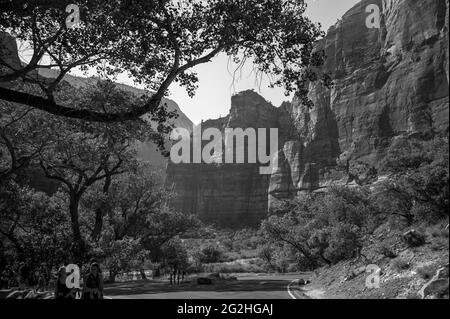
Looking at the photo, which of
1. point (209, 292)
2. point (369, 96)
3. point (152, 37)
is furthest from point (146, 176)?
point (369, 96)

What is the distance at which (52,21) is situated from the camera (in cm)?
1375

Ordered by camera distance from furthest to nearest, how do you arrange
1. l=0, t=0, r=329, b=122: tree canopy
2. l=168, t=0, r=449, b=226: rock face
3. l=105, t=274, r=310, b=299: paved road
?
l=168, t=0, r=449, b=226: rock face, l=105, t=274, r=310, b=299: paved road, l=0, t=0, r=329, b=122: tree canopy

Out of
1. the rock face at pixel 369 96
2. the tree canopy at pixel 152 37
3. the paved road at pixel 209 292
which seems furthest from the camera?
the rock face at pixel 369 96

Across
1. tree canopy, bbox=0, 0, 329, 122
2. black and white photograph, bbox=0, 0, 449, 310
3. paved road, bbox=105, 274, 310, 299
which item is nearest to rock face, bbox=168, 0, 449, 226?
black and white photograph, bbox=0, 0, 449, 310

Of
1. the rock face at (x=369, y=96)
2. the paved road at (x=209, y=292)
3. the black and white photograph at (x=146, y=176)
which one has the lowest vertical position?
the paved road at (x=209, y=292)

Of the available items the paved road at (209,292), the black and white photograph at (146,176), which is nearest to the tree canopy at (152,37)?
the black and white photograph at (146,176)

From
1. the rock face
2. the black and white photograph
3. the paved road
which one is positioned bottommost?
the paved road

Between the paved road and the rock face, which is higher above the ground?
the rock face

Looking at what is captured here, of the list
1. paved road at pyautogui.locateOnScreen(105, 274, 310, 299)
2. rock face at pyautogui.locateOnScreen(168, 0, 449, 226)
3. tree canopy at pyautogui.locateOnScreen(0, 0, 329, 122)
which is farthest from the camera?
rock face at pyautogui.locateOnScreen(168, 0, 449, 226)

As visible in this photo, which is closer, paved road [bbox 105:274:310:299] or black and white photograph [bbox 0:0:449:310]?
black and white photograph [bbox 0:0:449:310]

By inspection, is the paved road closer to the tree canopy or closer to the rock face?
Answer: the tree canopy

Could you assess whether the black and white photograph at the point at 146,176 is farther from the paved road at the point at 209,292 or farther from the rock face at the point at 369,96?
the rock face at the point at 369,96

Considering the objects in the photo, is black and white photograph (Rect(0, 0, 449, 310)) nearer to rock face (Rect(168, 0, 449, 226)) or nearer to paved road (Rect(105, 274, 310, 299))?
paved road (Rect(105, 274, 310, 299))
